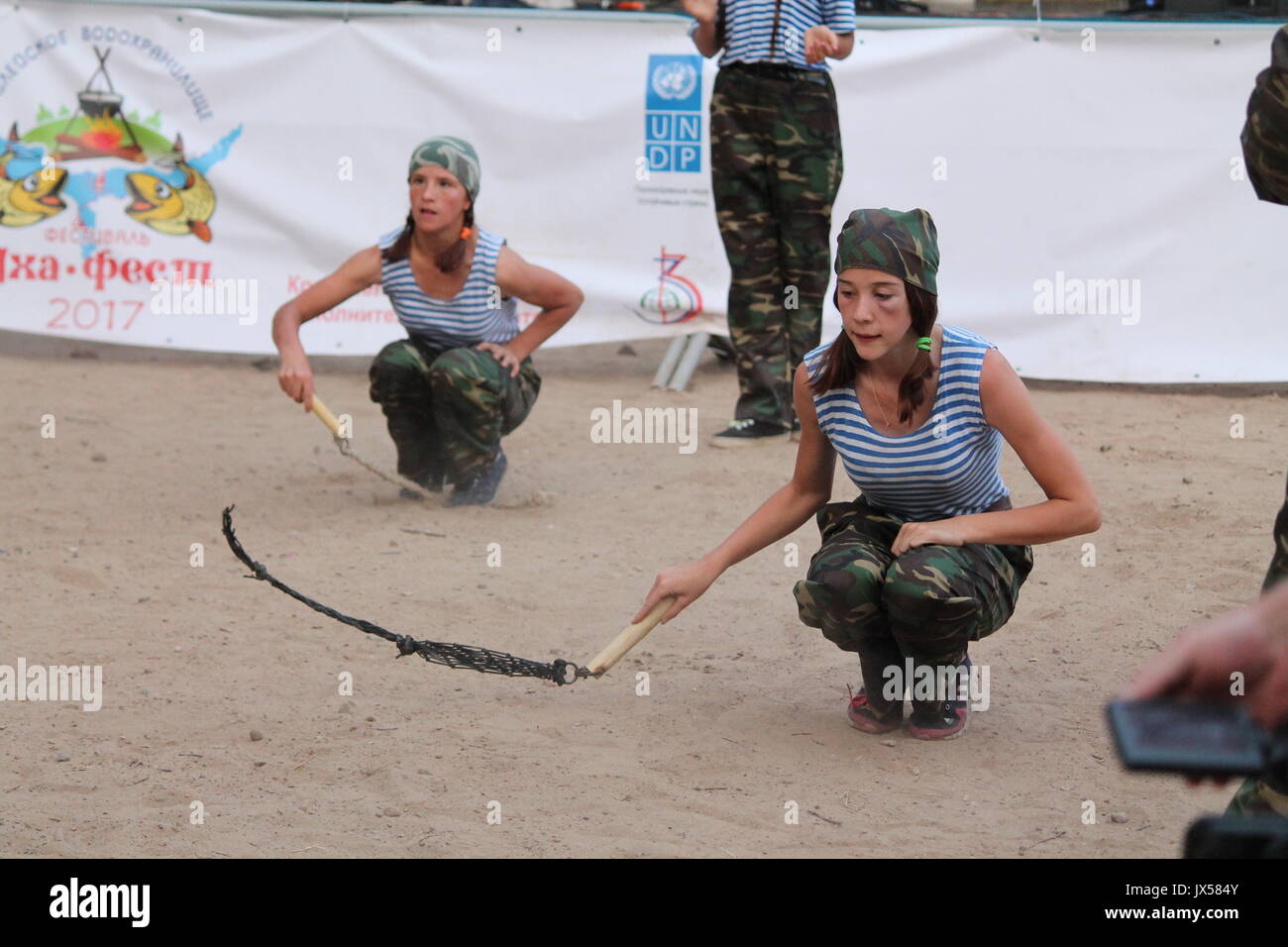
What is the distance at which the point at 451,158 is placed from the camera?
5.31 metres

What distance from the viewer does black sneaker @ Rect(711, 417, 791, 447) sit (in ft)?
21.1

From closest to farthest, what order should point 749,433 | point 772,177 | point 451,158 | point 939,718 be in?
point 939,718 < point 451,158 < point 772,177 < point 749,433

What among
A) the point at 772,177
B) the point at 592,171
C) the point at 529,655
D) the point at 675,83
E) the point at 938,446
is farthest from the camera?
the point at 592,171

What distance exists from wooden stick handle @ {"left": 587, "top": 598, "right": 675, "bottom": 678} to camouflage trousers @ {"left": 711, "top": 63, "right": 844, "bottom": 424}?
297cm

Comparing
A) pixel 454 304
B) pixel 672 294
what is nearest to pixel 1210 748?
pixel 454 304

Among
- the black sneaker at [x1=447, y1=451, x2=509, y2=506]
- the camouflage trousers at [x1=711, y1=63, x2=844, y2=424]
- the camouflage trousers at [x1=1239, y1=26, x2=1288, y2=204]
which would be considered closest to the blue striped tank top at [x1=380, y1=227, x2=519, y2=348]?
the black sneaker at [x1=447, y1=451, x2=509, y2=506]

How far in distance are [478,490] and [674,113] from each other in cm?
260

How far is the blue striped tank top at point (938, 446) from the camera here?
346cm

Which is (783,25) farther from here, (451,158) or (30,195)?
(30,195)

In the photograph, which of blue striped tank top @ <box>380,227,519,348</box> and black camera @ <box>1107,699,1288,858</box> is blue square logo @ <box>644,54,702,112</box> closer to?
blue striped tank top @ <box>380,227,519,348</box>

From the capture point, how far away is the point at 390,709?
3.85 m

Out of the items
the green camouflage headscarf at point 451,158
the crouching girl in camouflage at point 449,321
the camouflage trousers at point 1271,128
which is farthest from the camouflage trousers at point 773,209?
the camouflage trousers at point 1271,128

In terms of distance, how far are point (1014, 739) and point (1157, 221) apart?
4.38 meters

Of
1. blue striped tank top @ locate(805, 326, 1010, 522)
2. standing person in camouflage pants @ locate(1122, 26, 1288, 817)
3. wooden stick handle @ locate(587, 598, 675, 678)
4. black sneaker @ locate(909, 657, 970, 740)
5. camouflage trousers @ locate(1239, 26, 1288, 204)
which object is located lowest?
black sneaker @ locate(909, 657, 970, 740)
